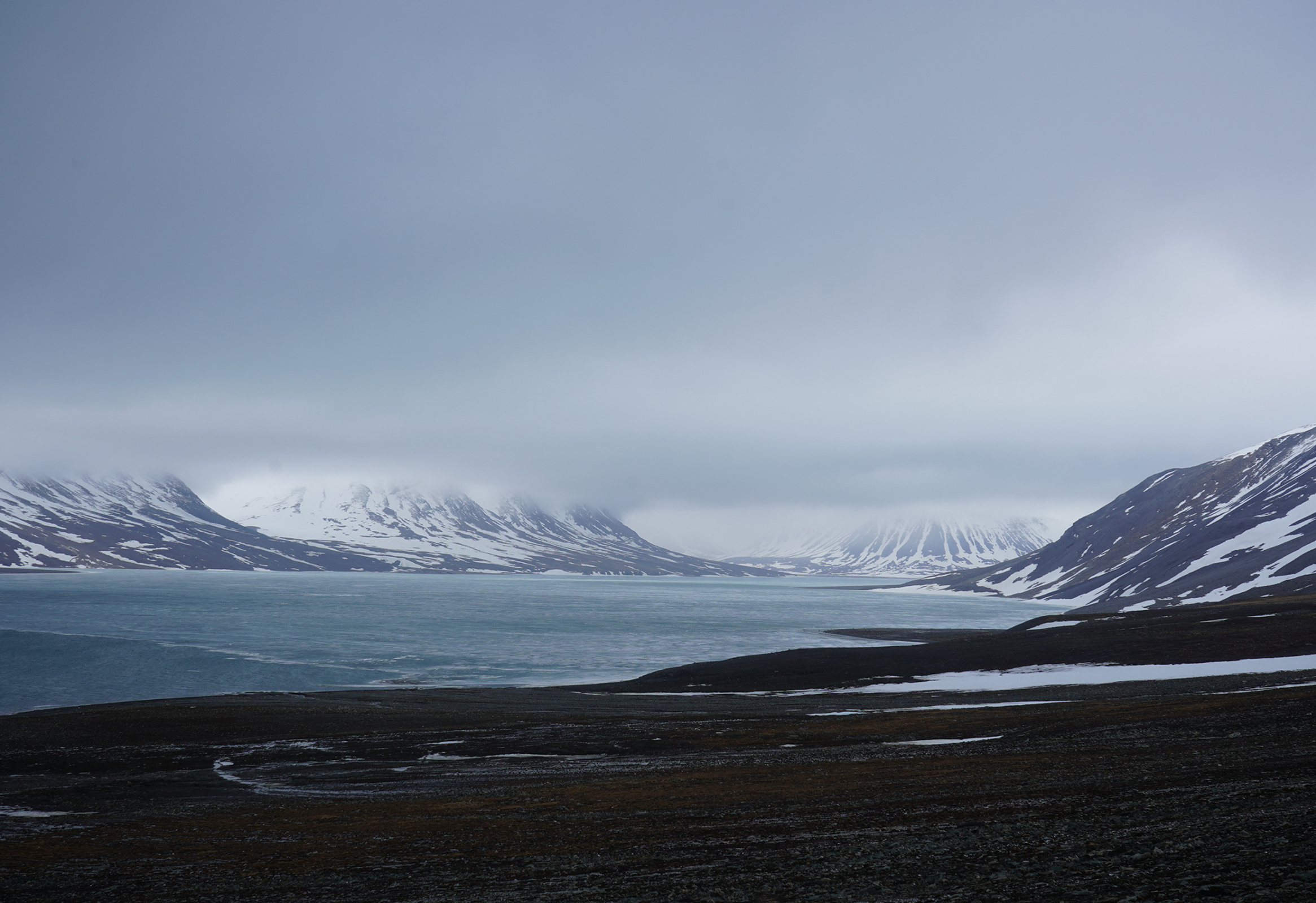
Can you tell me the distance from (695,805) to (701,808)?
18.5 inches

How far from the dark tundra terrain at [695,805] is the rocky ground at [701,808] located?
95mm

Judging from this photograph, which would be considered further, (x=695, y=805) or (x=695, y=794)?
(x=695, y=794)

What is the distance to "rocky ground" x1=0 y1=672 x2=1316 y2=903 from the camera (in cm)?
1355

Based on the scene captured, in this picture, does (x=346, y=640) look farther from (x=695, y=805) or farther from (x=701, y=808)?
(x=701, y=808)

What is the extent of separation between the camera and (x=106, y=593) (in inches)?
6703

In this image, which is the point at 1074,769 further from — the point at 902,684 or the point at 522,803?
the point at 902,684

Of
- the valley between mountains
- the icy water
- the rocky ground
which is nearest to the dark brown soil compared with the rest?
the valley between mountains

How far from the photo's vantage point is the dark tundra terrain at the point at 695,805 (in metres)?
13.6

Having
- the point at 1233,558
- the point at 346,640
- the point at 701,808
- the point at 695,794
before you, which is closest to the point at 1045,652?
the point at 695,794

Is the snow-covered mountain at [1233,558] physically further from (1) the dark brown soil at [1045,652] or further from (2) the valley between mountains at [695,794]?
(2) the valley between mountains at [695,794]

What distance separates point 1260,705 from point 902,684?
2917 centimetres

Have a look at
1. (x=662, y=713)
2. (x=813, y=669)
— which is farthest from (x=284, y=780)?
(x=813, y=669)

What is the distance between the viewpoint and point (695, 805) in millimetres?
20625

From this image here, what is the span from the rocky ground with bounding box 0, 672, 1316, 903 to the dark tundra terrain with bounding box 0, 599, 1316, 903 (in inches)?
3.7
